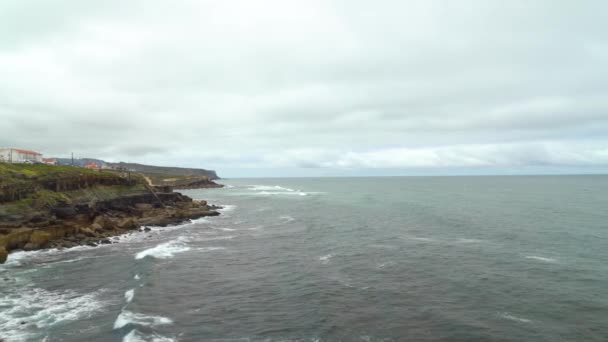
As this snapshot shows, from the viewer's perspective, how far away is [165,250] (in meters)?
41.2

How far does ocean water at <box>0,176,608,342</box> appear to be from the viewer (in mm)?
20828

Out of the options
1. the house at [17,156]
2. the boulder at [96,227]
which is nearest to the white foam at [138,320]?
the boulder at [96,227]

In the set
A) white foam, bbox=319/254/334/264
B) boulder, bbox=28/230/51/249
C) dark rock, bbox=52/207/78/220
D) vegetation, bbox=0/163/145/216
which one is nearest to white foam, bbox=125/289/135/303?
white foam, bbox=319/254/334/264

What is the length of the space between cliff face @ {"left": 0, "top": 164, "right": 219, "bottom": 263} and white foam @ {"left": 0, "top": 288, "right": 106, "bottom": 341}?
13.0 metres

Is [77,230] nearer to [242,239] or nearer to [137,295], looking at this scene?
[242,239]

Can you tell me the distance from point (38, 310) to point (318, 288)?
19.0 m

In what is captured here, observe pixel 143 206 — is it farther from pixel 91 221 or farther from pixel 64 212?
pixel 64 212


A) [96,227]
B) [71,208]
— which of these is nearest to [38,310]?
[96,227]

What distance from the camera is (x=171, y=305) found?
24.6 meters

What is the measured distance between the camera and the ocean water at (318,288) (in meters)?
20.8

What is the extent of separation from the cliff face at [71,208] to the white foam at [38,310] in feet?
42.8

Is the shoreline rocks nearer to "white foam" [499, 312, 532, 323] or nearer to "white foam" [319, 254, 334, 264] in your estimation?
"white foam" [319, 254, 334, 264]

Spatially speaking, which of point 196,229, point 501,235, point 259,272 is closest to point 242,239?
point 196,229

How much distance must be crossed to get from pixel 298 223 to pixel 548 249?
36.3m
